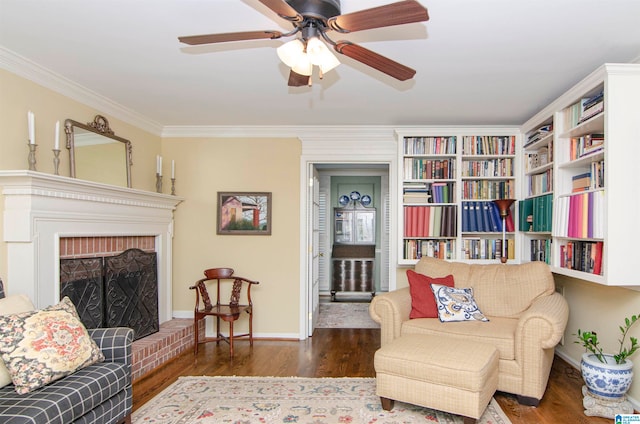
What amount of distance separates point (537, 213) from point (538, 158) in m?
0.60

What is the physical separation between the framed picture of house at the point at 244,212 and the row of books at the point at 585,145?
2.87 metres

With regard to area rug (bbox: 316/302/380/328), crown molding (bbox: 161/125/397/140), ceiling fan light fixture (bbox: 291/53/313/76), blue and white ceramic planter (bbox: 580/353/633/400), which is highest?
crown molding (bbox: 161/125/397/140)

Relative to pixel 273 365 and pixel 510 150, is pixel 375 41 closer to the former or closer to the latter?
pixel 510 150

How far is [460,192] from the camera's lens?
4301 millimetres

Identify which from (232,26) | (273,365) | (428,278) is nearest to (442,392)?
(428,278)

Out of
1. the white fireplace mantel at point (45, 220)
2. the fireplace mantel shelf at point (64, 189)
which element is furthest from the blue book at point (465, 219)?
the white fireplace mantel at point (45, 220)

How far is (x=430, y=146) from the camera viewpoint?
4359 mm

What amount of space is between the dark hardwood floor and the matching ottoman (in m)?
0.42

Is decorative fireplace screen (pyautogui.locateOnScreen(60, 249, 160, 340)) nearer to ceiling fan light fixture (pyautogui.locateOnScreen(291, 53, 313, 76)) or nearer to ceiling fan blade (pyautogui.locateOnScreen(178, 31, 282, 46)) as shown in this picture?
ceiling fan blade (pyautogui.locateOnScreen(178, 31, 282, 46))

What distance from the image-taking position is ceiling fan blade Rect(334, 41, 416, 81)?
1.90 meters

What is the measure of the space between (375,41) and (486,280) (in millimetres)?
2296

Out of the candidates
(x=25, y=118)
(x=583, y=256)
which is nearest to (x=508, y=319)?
(x=583, y=256)

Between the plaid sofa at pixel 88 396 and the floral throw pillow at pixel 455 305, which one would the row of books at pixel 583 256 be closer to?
the floral throw pillow at pixel 455 305

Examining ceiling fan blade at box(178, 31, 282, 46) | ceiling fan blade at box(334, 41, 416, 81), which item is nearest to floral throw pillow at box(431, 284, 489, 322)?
ceiling fan blade at box(334, 41, 416, 81)
